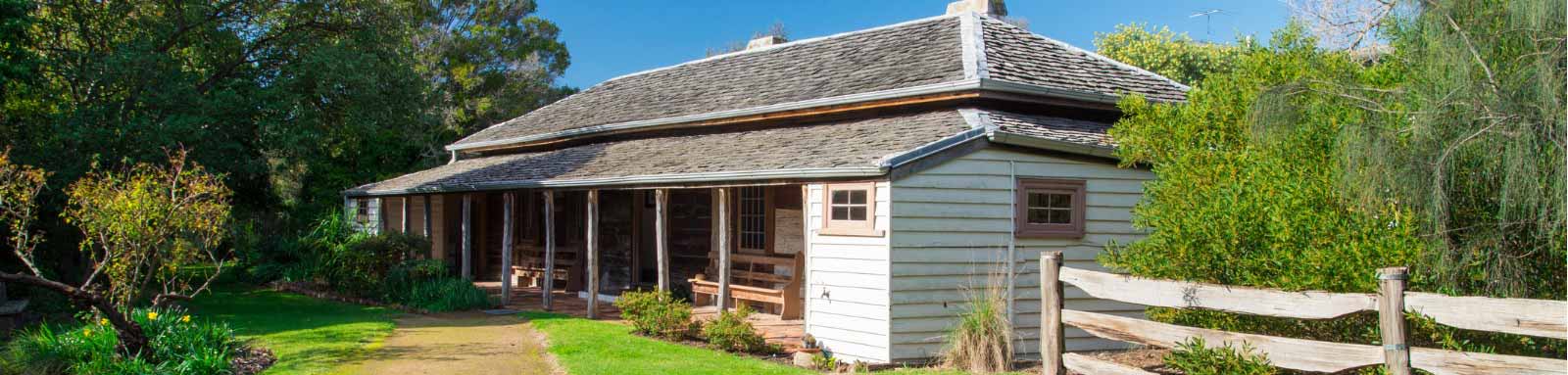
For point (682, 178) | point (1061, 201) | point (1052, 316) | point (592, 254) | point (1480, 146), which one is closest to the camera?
point (1480, 146)

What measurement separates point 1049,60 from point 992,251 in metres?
4.24

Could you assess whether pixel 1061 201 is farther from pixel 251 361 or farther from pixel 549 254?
pixel 251 361

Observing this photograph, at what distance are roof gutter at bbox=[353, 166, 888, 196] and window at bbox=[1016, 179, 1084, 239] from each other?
1809 mm

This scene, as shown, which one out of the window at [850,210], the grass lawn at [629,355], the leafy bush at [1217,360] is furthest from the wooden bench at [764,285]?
the leafy bush at [1217,360]

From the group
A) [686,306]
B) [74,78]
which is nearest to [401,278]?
[74,78]

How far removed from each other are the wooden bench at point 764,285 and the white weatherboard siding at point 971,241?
359cm

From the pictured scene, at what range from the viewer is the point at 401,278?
53.5ft

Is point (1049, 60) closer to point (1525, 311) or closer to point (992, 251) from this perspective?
point (992, 251)

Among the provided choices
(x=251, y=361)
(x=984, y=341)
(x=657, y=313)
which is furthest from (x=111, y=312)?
(x=984, y=341)

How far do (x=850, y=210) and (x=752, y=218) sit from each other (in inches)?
203

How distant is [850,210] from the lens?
10664mm

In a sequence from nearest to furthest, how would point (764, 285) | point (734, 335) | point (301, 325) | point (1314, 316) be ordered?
point (1314, 316)
point (734, 335)
point (301, 325)
point (764, 285)

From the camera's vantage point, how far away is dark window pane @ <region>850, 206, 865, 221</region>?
10.6 meters

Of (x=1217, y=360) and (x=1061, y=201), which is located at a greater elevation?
(x=1061, y=201)
